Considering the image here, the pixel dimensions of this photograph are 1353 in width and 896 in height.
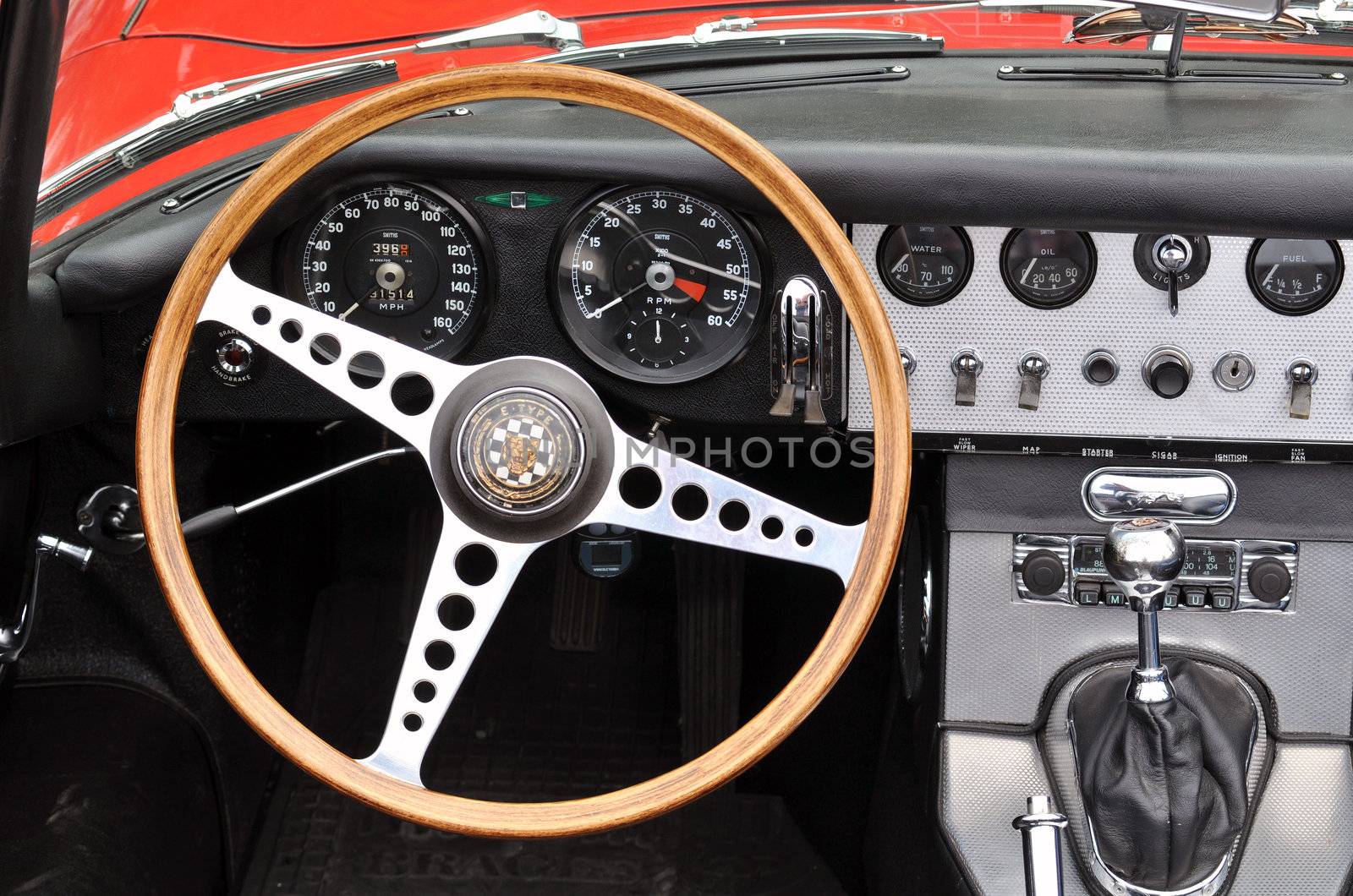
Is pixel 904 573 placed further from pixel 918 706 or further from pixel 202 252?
pixel 202 252

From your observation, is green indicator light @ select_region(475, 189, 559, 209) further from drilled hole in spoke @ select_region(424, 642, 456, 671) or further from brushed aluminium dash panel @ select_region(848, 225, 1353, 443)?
drilled hole in spoke @ select_region(424, 642, 456, 671)

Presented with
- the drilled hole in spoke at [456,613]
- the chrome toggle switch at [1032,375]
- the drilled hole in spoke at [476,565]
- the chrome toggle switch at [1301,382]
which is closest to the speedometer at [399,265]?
the chrome toggle switch at [1032,375]

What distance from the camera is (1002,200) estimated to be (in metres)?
1.63

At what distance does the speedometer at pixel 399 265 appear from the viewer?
69.9 inches

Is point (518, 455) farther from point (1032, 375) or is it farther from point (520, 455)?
point (1032, 375)

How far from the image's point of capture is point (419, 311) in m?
1.82

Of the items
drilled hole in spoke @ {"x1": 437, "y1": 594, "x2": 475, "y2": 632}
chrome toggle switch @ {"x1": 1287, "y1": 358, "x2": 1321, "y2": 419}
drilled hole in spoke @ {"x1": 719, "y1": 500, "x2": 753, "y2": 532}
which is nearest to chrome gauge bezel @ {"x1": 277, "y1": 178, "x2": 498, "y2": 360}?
drilled hole in spoke @ {"x1": 719, "y1": 500, "x2": 753, "y2": 532}

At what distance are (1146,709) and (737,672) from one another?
108 centimetres

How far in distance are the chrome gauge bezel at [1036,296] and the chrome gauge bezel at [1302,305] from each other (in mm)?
213

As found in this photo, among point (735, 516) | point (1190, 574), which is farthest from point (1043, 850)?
point (735, 516)

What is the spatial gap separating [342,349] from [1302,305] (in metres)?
1.32

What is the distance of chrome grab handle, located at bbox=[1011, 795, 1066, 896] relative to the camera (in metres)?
1.55

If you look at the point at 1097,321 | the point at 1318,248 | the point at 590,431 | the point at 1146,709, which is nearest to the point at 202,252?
the point at 590,431

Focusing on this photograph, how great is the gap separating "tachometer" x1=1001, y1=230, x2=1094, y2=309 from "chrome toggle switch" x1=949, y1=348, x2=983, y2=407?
11cm
